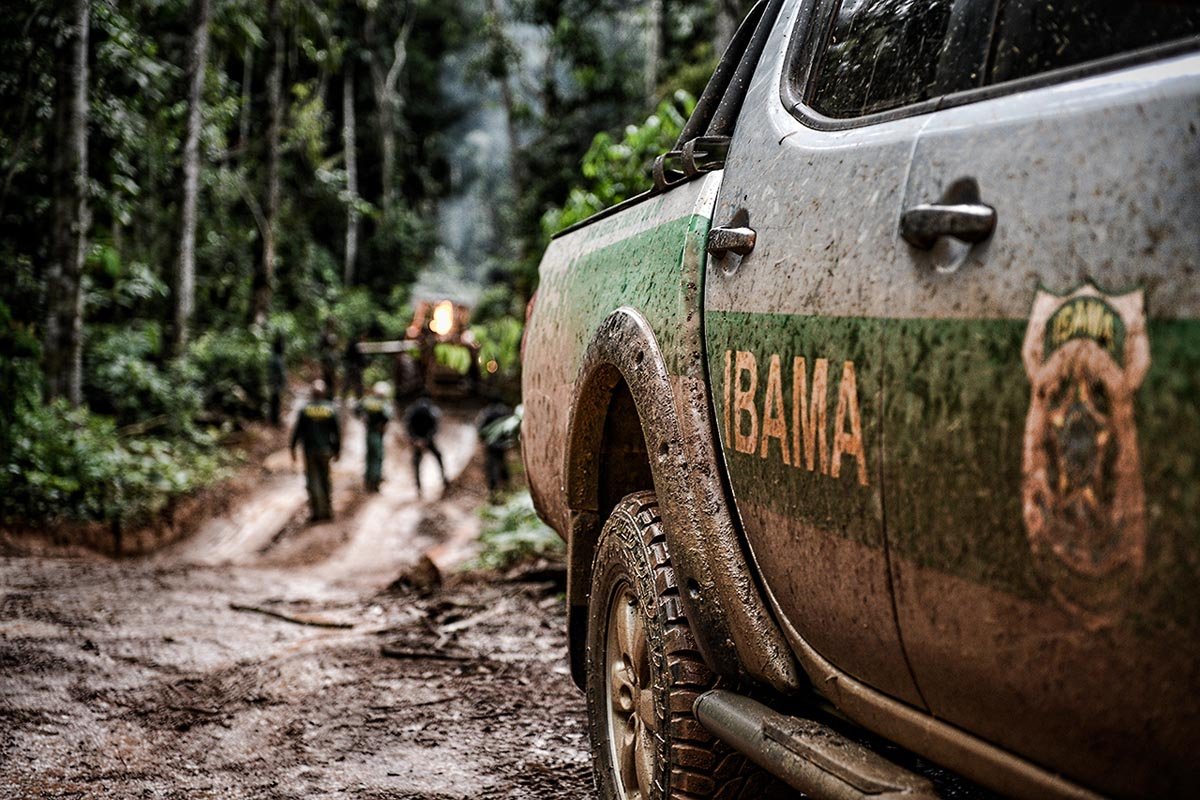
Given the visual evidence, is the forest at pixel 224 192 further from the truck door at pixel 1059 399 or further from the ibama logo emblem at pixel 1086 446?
the ibama logo emblem at pixel 1086 446

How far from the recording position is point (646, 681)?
8.09ft

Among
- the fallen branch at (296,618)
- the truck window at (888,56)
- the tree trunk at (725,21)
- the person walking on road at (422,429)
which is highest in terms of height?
the tree trunk at (725,21)

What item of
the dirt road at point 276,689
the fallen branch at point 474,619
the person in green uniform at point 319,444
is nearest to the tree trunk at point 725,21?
the fallen branch at point 474,619

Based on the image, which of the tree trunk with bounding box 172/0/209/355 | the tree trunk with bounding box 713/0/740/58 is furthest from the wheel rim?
the tree trunk with bounding box 172/0/209/355

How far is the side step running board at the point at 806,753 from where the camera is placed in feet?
5.28

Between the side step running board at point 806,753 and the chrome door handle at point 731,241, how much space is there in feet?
3.09

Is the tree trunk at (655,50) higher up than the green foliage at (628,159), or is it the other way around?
the tree trunk at (655,50)

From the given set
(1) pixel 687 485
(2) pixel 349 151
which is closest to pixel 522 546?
(1) pixel 687 485

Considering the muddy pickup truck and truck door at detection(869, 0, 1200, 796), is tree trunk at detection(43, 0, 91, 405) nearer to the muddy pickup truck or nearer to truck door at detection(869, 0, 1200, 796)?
the muddy pickup truck

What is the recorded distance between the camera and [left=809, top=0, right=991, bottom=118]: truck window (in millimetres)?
1715

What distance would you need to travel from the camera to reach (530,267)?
803 inches

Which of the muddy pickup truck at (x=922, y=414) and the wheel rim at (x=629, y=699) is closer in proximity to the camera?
the muddy pickup truck at (x=922, y=414)

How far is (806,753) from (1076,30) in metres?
1.27

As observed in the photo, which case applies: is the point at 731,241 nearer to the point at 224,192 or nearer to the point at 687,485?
the point at 687,485
